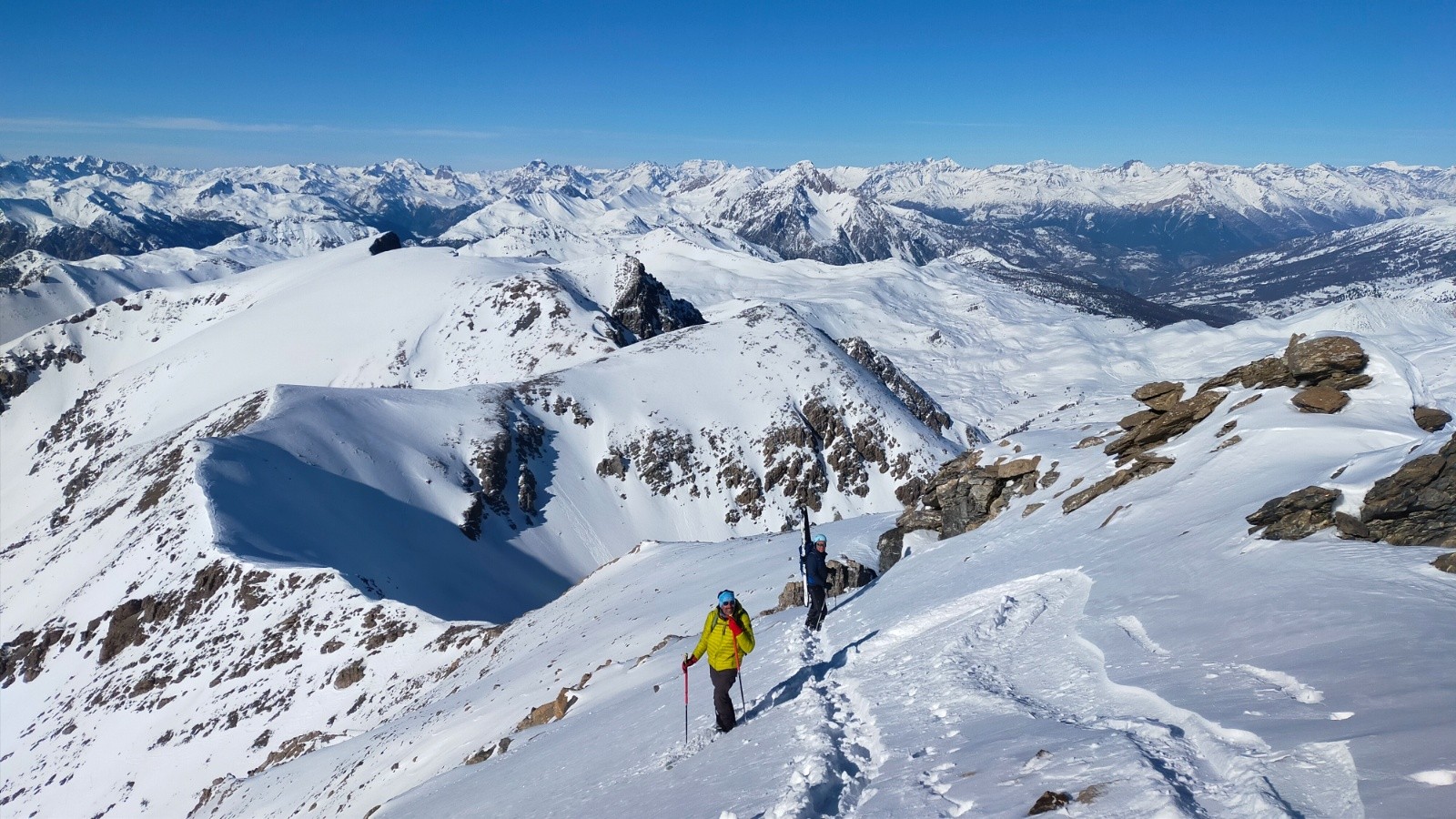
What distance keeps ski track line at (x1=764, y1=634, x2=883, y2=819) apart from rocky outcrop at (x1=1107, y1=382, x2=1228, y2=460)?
48.8 ft

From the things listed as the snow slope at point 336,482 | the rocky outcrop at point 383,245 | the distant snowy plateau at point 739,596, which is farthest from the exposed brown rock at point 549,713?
the rocky outcrop at point 383,245

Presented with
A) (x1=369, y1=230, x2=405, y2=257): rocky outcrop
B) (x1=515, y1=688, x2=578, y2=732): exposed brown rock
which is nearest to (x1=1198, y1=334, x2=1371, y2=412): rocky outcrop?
(x1=515, y1=688, x2=578, y2=732): exposed brown rock

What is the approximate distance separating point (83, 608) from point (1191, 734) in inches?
2292

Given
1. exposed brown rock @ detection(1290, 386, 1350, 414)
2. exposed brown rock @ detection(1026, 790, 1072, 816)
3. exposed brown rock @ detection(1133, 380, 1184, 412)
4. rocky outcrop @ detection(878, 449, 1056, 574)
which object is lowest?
rocky outcrop @ detection(878, 449, 1056, 574)

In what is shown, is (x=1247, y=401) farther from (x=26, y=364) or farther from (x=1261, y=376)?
(x=26, y=364)

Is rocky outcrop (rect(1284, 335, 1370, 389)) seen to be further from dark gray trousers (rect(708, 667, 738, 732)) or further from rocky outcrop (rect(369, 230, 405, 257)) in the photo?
rocky outcrop (rect(369, 230, 405, 257))

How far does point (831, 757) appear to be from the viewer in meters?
9.31

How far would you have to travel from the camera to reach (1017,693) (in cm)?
1025

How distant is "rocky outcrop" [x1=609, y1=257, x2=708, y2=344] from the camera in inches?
4609

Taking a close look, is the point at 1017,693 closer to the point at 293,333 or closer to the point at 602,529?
the point at 602,529

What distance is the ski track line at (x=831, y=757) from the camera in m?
8.17

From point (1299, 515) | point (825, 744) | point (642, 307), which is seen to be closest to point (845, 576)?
point (1299, 515)

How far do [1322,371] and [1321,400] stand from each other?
4.80 feet

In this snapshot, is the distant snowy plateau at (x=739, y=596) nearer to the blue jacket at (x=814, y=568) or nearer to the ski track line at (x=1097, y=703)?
the ski track line at (x=1097, y=703)
